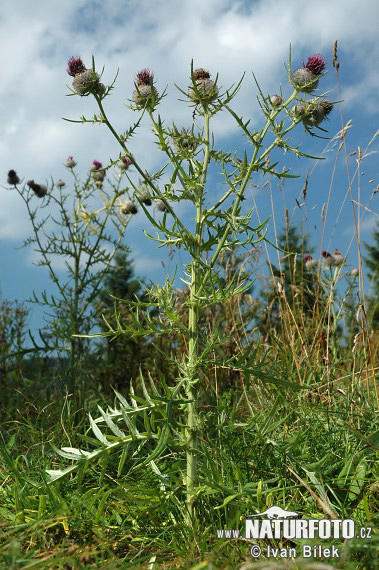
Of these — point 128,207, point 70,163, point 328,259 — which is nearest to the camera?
point 328,259

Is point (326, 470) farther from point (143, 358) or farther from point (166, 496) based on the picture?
Answer: point (143, 358)

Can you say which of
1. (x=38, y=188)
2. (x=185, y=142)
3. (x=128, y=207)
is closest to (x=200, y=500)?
(x=185, y=142)

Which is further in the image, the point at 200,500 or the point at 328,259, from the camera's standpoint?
the point at 328,259

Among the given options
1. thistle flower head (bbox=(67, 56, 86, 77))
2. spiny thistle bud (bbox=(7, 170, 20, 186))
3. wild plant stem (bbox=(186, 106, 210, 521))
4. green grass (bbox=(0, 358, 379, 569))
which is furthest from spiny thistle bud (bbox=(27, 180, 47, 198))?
wild plant stem (bbox=(186, 106, 210, 521))

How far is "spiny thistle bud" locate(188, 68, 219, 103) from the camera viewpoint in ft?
7.60

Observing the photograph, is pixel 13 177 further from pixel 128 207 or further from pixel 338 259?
pixel 338 259

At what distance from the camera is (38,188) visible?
17.3 feet

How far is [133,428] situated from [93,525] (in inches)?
17.6

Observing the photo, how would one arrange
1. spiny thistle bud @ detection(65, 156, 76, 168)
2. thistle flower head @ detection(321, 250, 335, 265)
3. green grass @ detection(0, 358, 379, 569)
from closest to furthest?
1. green grass @ detection(0, 358, 379, 569)
2. thistle flower head @ detection(321, 250, 335, 265)
3. spiny thistle bud @ detection(65, 156, 76, 168)

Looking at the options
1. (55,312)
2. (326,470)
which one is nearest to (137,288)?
(55,312)

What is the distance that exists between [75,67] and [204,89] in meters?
0.86

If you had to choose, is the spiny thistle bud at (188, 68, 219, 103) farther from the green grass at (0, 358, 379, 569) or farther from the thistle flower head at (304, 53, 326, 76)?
the green grass at (0, 358, 379, 569)

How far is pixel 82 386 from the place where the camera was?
14.9 ft

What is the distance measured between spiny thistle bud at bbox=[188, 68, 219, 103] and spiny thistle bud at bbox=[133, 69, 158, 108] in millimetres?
184
